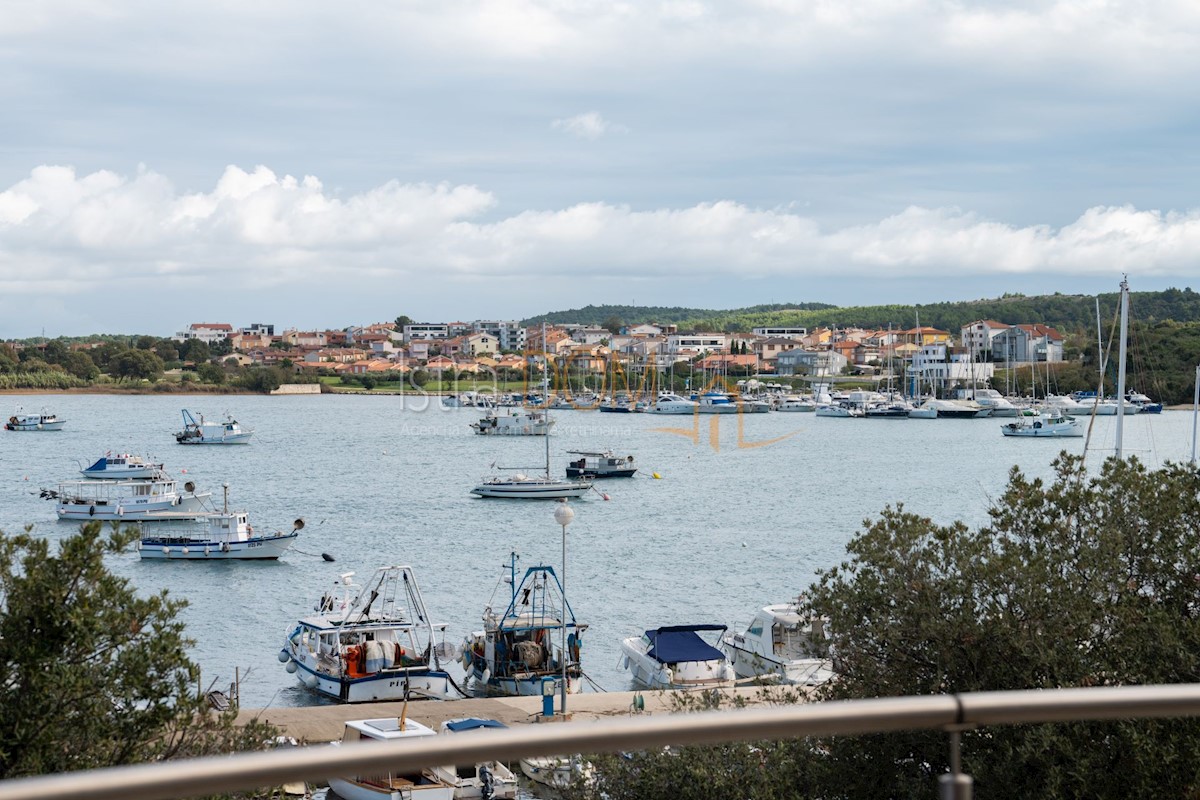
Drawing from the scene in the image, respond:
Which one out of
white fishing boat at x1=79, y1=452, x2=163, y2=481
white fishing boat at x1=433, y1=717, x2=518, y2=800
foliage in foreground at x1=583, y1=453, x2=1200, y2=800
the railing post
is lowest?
white fishing boat at x1=79, y1=452, x2=163, y2=481

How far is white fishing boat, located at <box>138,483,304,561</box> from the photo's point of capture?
41094 mm

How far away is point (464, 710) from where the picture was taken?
21.1m

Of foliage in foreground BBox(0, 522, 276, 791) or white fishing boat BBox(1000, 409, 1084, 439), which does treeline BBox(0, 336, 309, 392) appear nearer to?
white fishing boat BBox(1000, 409, 1084, 439)

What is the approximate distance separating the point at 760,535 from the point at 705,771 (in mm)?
37071

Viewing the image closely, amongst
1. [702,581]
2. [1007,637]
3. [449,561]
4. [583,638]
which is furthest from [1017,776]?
[449,561]

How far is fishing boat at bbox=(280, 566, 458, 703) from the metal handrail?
19899 millimetres

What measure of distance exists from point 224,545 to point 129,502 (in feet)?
43.6

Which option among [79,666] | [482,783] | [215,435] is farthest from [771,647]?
[215,435]

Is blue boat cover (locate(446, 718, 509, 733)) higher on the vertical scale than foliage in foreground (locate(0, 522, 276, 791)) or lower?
lower

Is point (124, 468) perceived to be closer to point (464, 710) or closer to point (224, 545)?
point (224, 545)

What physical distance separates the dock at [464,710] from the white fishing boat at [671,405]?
110 m

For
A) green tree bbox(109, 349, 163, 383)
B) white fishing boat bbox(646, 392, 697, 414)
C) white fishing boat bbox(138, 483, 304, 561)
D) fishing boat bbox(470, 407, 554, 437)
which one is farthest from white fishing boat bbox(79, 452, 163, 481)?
green tree bbox(109, 349, 163, 383)

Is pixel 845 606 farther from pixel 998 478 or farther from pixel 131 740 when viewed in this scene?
pixel 998 478

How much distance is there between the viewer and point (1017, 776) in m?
10.1
